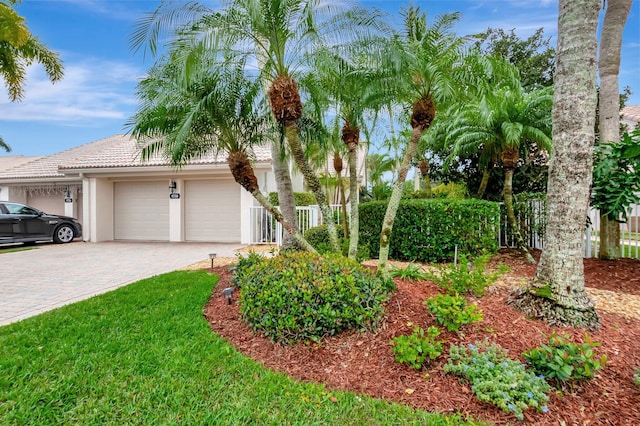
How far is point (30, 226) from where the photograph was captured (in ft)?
39.2

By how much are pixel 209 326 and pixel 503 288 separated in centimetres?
448

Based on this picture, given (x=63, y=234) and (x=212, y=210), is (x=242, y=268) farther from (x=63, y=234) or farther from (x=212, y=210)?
(x=63, y=234)

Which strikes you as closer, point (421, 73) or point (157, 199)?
point (421, 73)

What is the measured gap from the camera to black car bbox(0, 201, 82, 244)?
11.5 m

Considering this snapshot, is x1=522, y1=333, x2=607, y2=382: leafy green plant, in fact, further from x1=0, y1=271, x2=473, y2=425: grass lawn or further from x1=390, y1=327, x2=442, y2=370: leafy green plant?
x1=0, y1=271, x2=473, y2=425: grass lawn

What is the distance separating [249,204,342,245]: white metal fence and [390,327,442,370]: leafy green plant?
794cm

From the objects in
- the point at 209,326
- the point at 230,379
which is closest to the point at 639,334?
the point at 230,379

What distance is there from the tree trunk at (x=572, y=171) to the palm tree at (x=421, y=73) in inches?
52.4

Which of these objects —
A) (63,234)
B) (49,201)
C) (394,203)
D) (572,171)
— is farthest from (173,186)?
(572,171)

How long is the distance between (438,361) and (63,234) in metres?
15.0

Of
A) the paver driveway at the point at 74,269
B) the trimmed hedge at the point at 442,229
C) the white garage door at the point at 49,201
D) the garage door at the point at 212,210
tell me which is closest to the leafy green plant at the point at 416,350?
the trimmed hedge at the point at 442,229

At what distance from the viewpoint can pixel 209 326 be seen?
391cm

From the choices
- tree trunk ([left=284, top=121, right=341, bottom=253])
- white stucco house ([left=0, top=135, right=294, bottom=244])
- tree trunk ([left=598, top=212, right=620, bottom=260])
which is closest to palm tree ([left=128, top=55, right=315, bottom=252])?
tree trunk ([left=284, top=121, right=341, bottom=253])

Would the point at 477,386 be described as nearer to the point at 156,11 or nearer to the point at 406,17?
the point at 406,17
